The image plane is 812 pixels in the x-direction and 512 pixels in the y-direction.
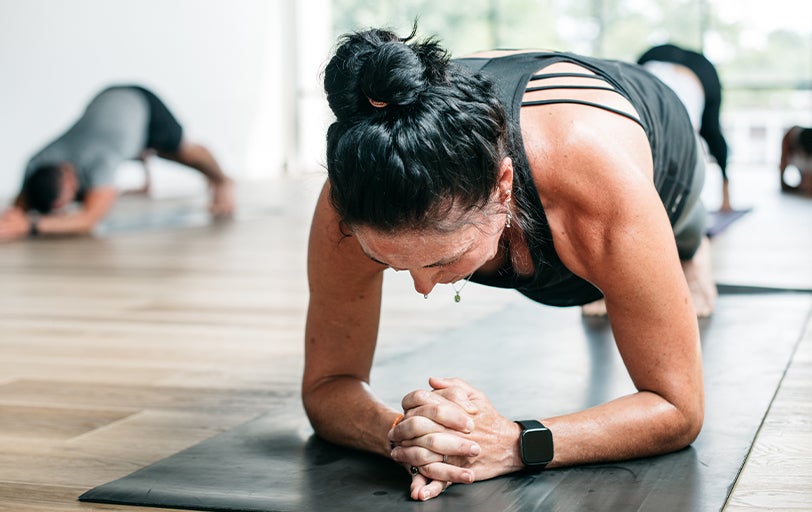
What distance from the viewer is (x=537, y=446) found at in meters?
1.34

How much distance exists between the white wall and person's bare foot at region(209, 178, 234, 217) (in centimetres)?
232

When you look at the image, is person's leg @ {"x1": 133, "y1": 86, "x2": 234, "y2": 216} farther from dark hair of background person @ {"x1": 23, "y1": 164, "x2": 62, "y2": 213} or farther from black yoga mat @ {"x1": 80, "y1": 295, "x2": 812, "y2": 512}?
black yoga mat @ {"x1": 80, "y1": 295, "x2": 812, "y2": 512}

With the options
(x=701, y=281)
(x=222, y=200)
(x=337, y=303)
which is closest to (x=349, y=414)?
(x=337, y=303)

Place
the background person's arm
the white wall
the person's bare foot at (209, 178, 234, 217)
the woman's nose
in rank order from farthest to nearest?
1. the white wall
2. the person's bare foot at (209, 178, 234, 217)
3. the background person's arm
4. the woman's nose

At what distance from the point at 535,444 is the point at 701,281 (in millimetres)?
1292

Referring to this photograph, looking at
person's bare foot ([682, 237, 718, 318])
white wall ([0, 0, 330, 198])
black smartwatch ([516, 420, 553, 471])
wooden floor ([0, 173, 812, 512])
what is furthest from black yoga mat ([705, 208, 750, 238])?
white wall ([0, 0, 330, 198])

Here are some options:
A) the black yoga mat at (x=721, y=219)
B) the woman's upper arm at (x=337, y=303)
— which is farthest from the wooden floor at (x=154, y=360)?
the black yoga mat at (x=721, y=219)

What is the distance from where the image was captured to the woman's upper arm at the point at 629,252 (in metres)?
1.28

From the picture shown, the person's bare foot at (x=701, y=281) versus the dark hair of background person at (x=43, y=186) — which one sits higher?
the dark hair of background person at (x=43, y=186)

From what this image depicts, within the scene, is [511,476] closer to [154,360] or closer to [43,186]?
[154,360]

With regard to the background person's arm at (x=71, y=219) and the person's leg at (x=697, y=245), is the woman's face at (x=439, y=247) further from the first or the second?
the background person's arm at (x=71, y=219)

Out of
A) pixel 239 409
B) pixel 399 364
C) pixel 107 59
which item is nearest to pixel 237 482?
pixel 239 409

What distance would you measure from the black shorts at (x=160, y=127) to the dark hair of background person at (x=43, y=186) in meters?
0.61

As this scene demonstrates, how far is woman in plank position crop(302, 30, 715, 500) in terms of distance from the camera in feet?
3.71
